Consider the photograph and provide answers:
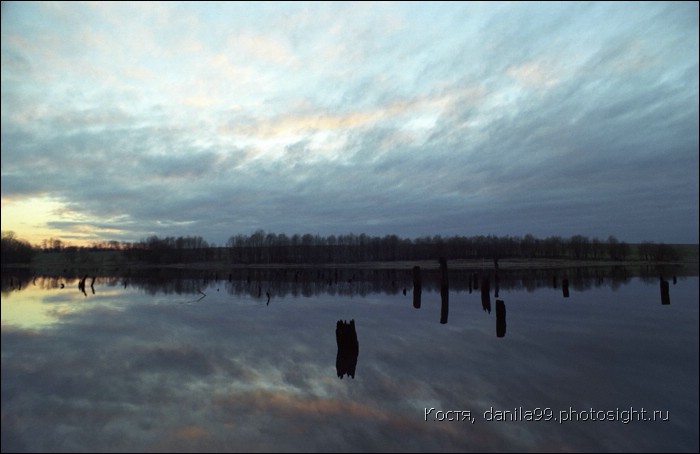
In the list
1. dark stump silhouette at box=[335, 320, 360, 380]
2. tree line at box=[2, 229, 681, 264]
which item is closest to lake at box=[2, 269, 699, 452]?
dark stump silhouette at box=[335, 320, 360, 380]

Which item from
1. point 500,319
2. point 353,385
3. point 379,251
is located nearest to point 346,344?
point 353,385

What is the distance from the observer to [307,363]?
17.1 meters

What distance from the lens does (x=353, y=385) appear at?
559 inches

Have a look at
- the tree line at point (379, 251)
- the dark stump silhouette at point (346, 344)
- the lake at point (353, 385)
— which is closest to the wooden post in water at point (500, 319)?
the lake at point (353, 385)

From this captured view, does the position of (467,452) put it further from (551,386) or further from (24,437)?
(24,437)

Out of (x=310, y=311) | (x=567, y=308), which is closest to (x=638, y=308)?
(x=567, y=308)

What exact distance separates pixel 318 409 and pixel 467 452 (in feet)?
15.6

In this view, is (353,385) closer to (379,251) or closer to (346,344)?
(346,344)

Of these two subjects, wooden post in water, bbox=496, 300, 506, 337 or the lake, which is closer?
the lake

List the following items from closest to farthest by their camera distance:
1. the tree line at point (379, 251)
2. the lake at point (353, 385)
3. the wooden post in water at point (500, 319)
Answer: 1. the lake at point (353, 385)
2. the wooden post in water at point (500, 319)
3. the tree line at point (379, 251)

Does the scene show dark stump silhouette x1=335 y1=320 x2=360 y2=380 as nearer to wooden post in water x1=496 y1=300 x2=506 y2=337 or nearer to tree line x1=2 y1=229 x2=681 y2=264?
wooden post in water x1=496 y1=300 x2=506 y2=337

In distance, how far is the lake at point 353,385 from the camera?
1054 cm

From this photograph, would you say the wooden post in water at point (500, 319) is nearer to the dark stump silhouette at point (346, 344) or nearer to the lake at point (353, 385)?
the lake at point (353, 385)

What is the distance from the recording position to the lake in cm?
1054
